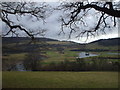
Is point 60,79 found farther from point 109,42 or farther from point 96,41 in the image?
point 109,42

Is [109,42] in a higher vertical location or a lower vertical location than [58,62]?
higher

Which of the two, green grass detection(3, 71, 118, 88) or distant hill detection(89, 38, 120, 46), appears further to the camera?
distant hill detection(89, 38, 120, 46)

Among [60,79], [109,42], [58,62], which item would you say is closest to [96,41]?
[109,42]

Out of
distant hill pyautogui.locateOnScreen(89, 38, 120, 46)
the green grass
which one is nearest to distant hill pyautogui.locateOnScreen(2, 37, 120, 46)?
distant hill pyautogui.locateOnScreen(89, 38, 120, 46)

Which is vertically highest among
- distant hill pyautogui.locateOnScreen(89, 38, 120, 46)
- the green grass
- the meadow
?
distant hill pyautogui.locateOnScreen(89, 38, 120, 46)

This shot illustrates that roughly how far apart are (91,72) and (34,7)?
8.62 feet

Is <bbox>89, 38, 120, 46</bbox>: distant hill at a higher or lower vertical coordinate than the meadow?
higher

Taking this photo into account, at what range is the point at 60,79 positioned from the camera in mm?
4742

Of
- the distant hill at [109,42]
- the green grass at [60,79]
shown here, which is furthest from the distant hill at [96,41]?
the green grass at [60,79]

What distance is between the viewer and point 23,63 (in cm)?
504

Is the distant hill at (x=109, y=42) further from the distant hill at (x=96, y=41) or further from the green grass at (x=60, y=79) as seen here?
the green grass at (x=60, y=79)

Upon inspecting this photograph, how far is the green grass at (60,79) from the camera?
4.46 meters

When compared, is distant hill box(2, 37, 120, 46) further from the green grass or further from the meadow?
the green grass

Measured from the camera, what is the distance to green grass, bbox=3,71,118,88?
176 inches
